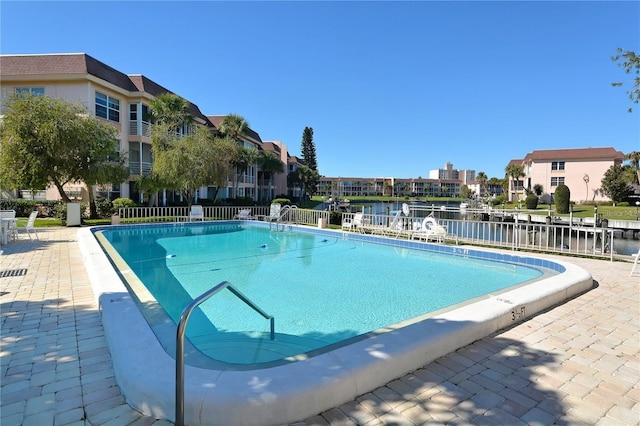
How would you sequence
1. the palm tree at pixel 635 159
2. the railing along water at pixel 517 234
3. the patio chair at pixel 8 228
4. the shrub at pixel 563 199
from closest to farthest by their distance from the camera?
1. the railing along water at pixel 517 234
2. the patio chair at pixel 8 228
3. the shrub at pixel 563 199
4. the palm tree at pixel 635 159

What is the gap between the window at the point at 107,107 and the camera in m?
21.7

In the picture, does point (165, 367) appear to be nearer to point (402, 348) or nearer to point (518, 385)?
point (402, 348)

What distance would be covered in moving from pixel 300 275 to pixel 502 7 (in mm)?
14181

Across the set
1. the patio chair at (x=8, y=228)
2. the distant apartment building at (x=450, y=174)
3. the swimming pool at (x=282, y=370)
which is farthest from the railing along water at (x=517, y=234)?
the distant apartment building at (x=450, y=174)

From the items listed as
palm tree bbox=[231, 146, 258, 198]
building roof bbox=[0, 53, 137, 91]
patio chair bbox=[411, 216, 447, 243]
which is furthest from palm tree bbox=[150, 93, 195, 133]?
patio chair bbox=[411, 216, 447, 243]

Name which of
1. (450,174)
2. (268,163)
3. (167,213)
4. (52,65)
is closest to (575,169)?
(268,163)

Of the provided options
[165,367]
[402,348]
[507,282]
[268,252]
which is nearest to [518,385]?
[402,348]

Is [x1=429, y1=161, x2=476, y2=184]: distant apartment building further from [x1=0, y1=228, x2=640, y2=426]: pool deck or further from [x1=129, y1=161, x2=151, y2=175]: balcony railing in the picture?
[x1=0, y1=228, x2=640, y2=426]: pool deck

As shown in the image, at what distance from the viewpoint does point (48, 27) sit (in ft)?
38.5

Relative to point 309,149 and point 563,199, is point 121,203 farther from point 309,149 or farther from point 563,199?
point 309,149

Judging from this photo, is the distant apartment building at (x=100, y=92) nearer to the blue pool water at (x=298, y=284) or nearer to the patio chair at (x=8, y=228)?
the patio chair at (x=8, y=228)

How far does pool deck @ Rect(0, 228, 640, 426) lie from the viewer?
2.34 metres

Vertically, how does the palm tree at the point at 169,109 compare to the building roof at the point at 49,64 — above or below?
below

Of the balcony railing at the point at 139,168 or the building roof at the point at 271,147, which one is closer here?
the balcony railing at the point at 139,168
